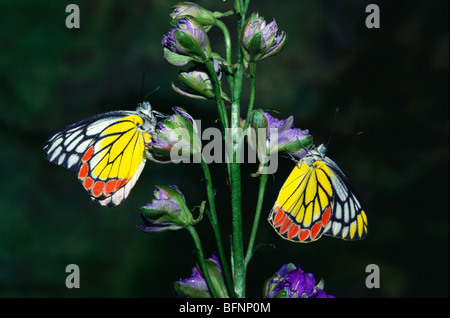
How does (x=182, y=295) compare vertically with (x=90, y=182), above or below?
below

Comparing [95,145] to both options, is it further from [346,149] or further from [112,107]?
[346,149]

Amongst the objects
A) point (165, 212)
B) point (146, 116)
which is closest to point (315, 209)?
point (165, 212)

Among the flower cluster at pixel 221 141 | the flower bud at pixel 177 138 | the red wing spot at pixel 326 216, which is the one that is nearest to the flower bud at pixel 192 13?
the flower cluster at pixel 221 141

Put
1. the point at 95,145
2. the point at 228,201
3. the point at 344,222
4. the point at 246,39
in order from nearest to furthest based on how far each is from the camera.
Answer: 1. the point at 246,39
2. the point at 344,222
3. the point at 95,145
4. the point at 228,201

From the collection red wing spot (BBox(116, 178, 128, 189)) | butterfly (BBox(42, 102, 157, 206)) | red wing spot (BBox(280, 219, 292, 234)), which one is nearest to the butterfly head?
butterfly (BBox(42, 102, 157, 206))

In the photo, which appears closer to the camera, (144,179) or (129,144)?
(129,144)

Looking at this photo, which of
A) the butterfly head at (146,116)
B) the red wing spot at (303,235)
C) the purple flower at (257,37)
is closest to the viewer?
the purple flower at (257,37)

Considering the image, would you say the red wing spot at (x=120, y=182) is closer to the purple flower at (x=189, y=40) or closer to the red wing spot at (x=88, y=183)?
the red wing spot at (x=88, y=183)

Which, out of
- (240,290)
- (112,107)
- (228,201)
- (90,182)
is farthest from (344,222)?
(112,107)
